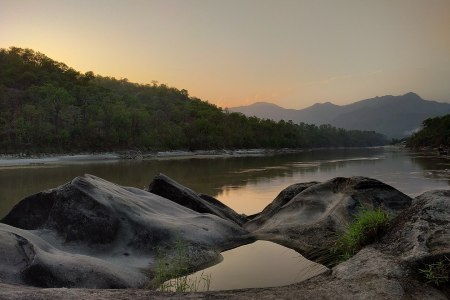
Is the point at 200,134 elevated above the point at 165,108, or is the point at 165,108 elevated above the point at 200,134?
the point at 165,108

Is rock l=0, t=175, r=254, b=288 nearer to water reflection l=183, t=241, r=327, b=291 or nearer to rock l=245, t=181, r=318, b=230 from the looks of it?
water reflection l=183, t=241, r=327, b=291

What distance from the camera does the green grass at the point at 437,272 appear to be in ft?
18.9

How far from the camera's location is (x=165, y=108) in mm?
165625

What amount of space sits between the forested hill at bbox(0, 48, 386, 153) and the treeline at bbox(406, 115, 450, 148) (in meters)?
49.4

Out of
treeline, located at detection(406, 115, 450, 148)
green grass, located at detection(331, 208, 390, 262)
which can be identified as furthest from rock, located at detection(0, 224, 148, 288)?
treeline, located at detection(406, 115, 450, 148)

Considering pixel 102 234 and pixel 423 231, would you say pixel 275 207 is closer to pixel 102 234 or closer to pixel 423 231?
pixel 102 234

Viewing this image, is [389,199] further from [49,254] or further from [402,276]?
[49,254]

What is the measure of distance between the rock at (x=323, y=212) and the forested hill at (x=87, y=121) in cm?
8067

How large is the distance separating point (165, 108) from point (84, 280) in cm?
16033

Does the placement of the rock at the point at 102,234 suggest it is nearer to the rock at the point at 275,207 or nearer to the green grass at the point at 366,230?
the rock at the point at 275,207

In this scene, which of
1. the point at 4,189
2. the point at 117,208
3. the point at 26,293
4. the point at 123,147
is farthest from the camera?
the point at 123,147

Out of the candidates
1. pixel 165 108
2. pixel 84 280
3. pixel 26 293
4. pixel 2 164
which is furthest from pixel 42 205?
pixel 165 108

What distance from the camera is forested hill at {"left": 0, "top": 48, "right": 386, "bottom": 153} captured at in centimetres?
9169

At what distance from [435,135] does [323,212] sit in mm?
114760
